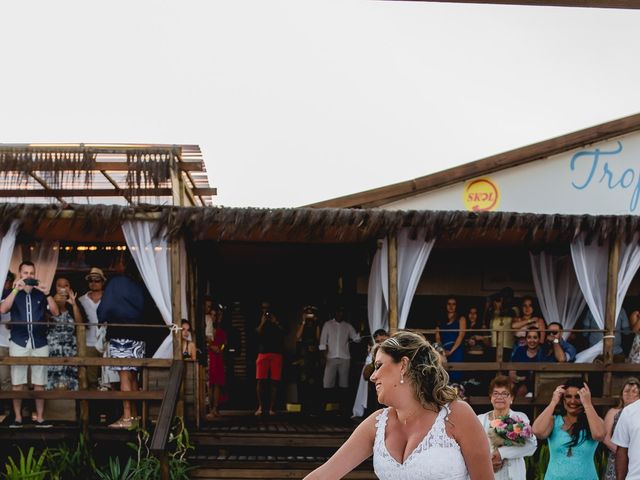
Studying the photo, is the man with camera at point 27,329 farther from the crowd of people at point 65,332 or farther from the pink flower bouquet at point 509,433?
the pink flower bouquet at point 509,433

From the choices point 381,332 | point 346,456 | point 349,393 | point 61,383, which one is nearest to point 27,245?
point 61,383

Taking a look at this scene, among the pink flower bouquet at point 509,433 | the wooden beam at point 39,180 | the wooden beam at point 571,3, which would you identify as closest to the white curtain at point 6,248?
the wooden beam at point 39,180

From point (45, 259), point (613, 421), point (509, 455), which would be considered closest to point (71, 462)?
point (45, 259)

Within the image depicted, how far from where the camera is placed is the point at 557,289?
39.4 feet

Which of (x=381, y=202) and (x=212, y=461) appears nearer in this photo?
(x=212, y=461)

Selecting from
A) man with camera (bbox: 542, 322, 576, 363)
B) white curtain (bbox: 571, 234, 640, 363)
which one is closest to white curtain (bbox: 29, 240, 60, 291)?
man with camera (bbox: 542, 322, 576, 363)

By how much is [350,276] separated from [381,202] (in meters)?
A: 1.60

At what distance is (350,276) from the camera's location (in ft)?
45.8

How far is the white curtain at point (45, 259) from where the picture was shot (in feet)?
35.9

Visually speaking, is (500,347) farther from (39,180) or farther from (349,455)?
(349,455)

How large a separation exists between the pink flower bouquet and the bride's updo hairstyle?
2.92m

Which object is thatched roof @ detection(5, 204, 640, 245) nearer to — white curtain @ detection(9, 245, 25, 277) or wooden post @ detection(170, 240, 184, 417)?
wooden post @ detection(170, 240, 184, 417)

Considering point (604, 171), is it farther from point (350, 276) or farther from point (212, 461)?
point (212, 461)

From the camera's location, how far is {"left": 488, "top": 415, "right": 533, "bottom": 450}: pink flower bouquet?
20.4 feet
